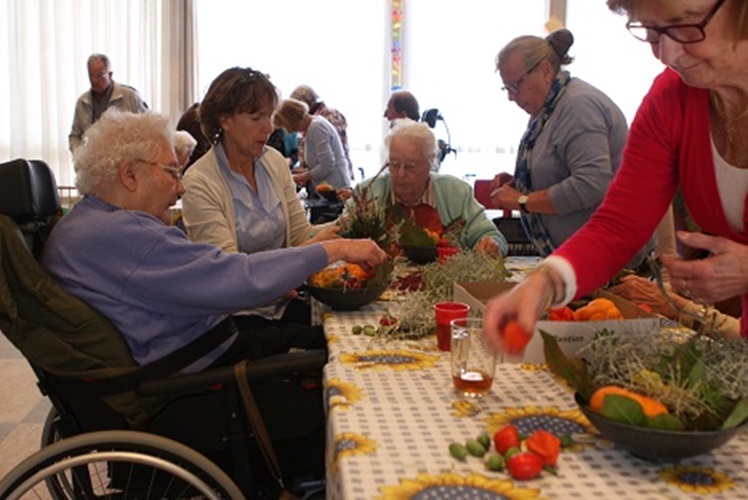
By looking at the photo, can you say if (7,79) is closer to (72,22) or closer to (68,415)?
(72,22)

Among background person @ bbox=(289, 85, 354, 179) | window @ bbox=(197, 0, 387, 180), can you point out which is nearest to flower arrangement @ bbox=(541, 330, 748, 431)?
background person @ bbox=(289, 85, 354, 179)

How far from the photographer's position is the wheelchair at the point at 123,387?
156 cm

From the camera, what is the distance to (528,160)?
276 centimetres

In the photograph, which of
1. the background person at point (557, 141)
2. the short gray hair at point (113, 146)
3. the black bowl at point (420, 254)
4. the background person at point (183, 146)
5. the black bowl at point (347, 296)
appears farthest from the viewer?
the background person at point (183, 146)

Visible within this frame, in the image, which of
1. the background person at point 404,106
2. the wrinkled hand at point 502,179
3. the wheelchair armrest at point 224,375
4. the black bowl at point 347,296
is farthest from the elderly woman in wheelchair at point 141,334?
the background person at point 404,106

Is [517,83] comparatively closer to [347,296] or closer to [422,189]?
[422,189]

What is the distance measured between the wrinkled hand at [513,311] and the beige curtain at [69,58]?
6151 mm

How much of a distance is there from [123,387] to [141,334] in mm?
129

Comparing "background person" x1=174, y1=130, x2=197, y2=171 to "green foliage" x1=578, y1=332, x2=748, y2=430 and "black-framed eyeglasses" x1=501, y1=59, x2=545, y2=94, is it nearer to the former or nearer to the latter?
"black-framed eyeglasses" x1=501, y1=59, x2=545, y2=94

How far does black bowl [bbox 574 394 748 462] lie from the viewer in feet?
3.17

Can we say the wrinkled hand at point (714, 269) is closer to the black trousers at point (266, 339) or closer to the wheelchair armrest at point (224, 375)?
the wheelchair armrest at point (224, 375)

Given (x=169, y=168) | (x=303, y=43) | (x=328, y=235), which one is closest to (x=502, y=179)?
(x=328, y=235)

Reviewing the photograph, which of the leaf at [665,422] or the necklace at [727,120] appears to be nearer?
the leaf at [665,422]

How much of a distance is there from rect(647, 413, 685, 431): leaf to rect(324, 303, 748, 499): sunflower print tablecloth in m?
0.07
